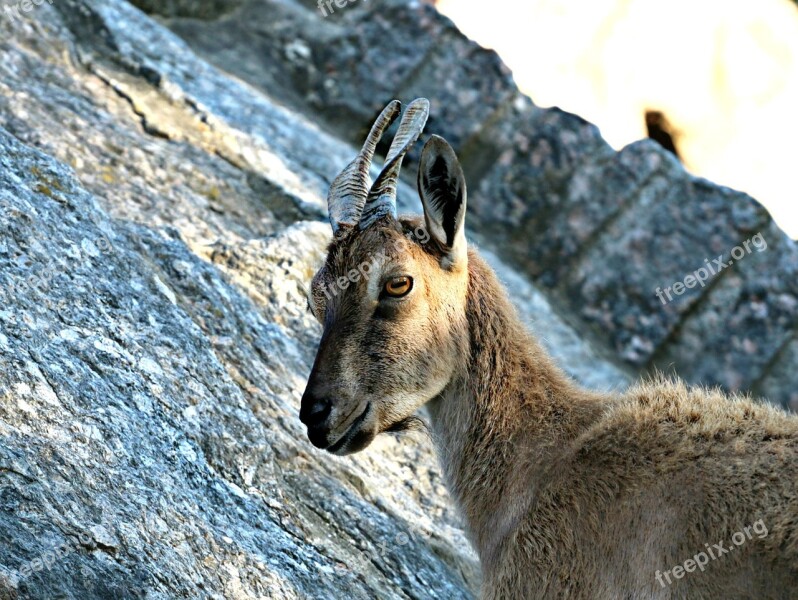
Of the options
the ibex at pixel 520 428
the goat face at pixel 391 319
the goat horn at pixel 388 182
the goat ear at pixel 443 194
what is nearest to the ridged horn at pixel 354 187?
the ibex at pixel 520 428

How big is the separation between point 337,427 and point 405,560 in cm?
127

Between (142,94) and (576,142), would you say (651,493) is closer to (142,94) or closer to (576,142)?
(142,94)

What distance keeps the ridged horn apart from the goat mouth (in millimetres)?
1241

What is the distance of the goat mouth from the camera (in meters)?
6.07

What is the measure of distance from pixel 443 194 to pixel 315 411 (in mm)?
1510

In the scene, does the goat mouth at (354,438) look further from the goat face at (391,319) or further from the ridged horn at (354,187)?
the ridged horn at (354,187)

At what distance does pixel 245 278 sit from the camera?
841cm

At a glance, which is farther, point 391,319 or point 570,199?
point 570,199

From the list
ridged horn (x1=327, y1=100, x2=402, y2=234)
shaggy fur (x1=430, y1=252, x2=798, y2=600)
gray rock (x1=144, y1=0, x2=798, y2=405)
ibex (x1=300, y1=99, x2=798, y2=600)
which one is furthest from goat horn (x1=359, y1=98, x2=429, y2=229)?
gray rock (x1=144, y1=0, x2=798, y2=405)

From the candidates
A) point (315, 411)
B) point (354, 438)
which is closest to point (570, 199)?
point (354, 438)

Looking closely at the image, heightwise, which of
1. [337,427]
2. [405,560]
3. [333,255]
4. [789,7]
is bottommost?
[405,560]

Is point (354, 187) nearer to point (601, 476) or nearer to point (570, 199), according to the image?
point (601, 476)

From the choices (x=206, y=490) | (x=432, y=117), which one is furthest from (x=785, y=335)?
(x=206, y=490)

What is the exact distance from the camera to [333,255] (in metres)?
6.41
